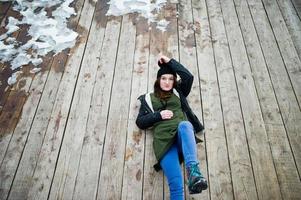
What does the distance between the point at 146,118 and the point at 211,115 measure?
56cm

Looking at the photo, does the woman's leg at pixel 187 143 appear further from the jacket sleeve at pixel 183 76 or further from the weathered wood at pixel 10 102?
the weathered wood at pixel 10 102

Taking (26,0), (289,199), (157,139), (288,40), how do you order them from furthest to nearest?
(26,0)
(288,40)
(157,139)
(289,199)

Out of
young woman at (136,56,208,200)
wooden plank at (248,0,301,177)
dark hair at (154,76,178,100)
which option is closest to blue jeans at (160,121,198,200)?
young woman at (136,56,208,200)

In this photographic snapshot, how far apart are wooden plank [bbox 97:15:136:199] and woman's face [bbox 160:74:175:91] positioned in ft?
1.26

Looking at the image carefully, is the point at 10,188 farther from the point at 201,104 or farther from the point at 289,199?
the point at 289,199

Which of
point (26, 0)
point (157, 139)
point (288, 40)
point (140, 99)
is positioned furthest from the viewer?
point (26, 0)

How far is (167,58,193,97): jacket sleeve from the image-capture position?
2.62m

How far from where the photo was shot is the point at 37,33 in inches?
134

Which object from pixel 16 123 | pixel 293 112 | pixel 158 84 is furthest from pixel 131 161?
pixel 293 112

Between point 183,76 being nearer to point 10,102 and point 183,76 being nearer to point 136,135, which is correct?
point 136,135

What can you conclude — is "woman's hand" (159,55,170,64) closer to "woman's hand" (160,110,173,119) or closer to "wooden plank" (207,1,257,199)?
"woman's hand" (160,110,173,119)

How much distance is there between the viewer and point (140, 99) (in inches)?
102

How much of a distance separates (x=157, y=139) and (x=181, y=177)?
1.12 ft

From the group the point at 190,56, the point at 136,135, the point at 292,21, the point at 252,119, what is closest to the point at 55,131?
the point at 136,135
